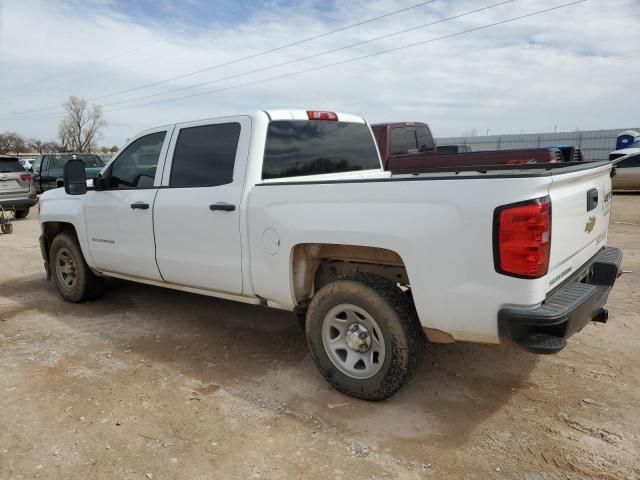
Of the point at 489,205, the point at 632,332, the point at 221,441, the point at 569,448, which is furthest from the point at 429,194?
the point at 632,332

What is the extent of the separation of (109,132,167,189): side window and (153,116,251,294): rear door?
25 centimetres

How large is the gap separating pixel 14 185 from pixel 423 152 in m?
10.5

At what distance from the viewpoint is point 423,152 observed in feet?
34.1

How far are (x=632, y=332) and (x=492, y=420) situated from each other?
84.0 inches

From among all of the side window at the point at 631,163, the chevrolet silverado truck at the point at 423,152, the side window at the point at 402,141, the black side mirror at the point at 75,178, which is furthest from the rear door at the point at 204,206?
the side window at the point at 631,163

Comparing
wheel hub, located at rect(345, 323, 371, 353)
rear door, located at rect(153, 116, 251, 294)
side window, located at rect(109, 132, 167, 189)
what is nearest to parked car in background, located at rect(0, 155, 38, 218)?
side window, located at rect(109, 132, 167, 189)

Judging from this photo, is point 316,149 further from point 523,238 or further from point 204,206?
point 523,238

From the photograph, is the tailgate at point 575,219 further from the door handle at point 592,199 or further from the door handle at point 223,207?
the door handle at point 223,207

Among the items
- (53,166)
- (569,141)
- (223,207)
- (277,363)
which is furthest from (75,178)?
(569,141)

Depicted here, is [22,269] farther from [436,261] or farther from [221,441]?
[436,261]

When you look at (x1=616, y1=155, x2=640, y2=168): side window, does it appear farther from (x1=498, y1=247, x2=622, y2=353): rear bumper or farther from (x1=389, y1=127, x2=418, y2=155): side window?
(x1=498, y1=247, x2=622, y2=353): rear bumper

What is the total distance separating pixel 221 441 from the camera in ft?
9.91

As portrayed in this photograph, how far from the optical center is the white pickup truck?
269 centimetres

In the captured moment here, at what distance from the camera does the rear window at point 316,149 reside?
4.03 meters
